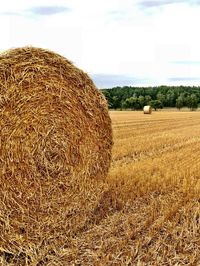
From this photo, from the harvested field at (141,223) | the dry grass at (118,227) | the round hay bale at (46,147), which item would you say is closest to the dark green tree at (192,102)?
the harvested field at (141,223)

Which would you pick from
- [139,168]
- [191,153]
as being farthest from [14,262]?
[191,153]

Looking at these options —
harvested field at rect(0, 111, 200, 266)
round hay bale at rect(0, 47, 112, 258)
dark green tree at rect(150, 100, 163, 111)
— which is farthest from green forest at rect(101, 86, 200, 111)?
round hay bale at rect(0, 47, 112, 258)

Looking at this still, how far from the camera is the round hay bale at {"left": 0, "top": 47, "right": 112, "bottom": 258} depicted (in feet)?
14.9

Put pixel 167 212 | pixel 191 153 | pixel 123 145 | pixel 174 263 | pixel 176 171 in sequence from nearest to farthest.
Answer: pixel 174 263, pixel 167 212, pixel 176 171, pixel 191 153, pixel 123 145

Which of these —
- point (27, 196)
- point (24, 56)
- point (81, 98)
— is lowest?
point (27, 196)

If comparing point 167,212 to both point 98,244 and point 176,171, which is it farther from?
point 176,171

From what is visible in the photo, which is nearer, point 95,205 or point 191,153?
point 95,205

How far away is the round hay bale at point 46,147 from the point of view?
4.55m

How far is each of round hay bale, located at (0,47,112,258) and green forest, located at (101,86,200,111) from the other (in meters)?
51.6

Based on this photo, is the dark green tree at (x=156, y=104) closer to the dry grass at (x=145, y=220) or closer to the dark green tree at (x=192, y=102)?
the dark green tree at (x=192, y=102)

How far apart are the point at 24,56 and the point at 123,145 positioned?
622cm

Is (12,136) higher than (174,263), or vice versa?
(12,136)

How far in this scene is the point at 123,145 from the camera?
10.7 metres

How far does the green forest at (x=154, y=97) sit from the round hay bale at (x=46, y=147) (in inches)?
2033
